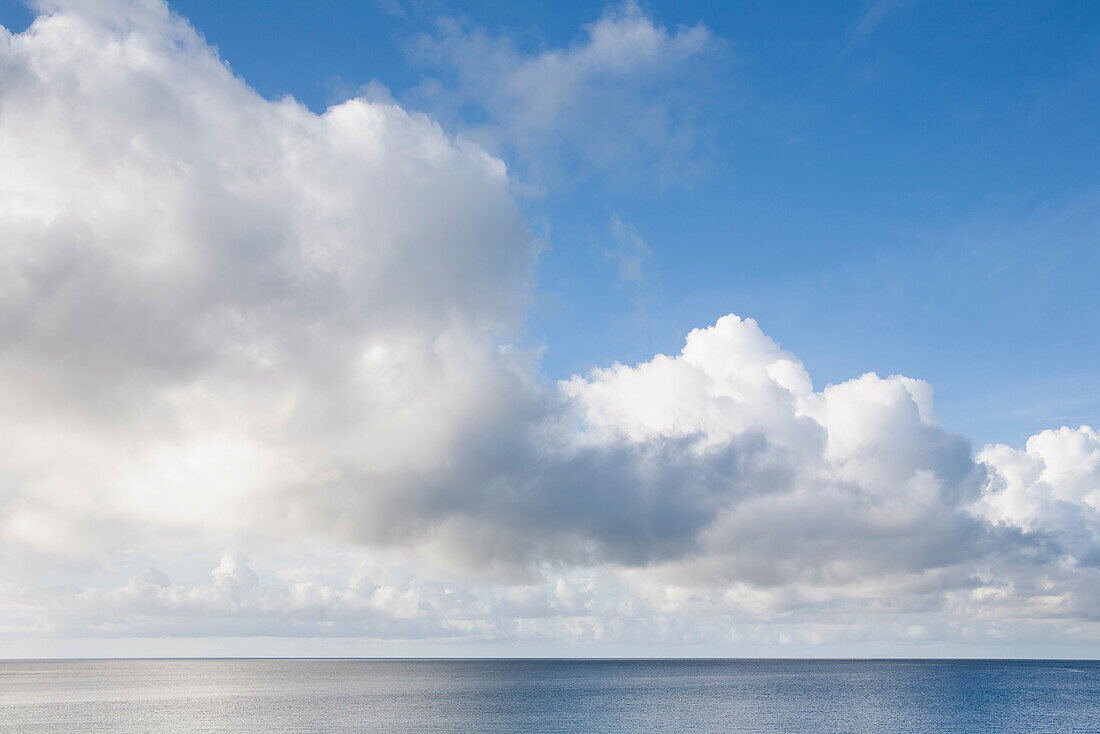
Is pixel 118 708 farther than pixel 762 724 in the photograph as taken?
Yes

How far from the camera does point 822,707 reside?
650ft

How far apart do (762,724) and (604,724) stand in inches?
1219

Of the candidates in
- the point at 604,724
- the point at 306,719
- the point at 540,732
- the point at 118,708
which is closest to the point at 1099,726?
the point at 604,724

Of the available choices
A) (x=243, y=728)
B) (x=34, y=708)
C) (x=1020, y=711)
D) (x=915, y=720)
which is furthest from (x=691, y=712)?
(x=34, y=708)

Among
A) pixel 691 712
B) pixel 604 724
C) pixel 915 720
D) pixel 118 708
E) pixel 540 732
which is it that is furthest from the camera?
pixel 118 708

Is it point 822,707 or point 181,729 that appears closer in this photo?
point 181,729

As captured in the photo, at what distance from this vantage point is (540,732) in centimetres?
14500

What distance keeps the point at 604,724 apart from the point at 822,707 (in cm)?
6838

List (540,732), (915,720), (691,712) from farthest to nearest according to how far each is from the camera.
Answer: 1. (691,712)
2. (915,720)
3. (540,732)

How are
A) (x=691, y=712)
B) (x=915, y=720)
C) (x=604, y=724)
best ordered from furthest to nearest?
(x=691, y=712), (x=915, y=720), (x=604, y=724)

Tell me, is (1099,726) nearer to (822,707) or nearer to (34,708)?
(822,707)

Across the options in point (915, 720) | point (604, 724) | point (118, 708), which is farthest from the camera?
point (118, 708)

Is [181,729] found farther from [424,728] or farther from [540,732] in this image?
[540,732]

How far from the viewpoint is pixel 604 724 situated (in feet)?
524
